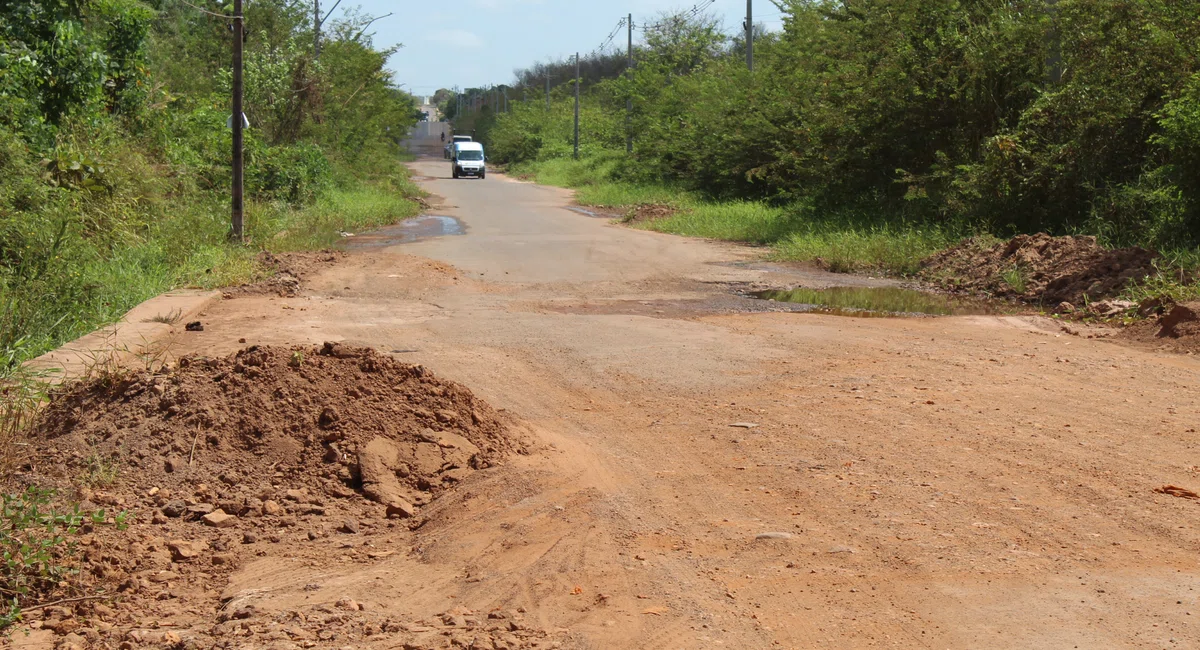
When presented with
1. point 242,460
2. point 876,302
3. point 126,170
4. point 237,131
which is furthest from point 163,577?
point 237,131

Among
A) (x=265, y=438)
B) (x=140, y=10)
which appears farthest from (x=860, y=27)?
(x=265, y=438)

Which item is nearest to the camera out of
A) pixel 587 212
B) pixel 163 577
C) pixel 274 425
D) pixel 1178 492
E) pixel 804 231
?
pixel 163 577

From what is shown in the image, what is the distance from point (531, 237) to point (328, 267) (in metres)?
7.06

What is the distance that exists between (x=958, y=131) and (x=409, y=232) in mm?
11188

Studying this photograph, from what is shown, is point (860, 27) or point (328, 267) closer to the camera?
point (328, 267)

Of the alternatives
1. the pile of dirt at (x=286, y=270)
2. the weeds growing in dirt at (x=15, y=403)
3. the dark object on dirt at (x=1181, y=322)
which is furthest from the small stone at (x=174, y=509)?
the dark object on dirt at (x=1181, y=322)

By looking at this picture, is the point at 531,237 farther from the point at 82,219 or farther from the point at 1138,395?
the point at 1138,395

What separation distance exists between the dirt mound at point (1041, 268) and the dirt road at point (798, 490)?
220 centimetres

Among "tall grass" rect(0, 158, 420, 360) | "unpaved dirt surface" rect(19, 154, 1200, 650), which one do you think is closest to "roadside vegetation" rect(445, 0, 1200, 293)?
"unpaved dirt surface" rect(19, 154, 1200, 650)

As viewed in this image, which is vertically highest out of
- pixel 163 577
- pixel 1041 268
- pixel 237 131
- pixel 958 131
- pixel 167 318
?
pixel 958 131

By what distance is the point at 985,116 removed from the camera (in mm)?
20172

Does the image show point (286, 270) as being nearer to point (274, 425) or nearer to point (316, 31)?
point (274, 425)

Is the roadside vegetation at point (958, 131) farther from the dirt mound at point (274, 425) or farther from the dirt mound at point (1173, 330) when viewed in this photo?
the dirt mound at point (274, 425)

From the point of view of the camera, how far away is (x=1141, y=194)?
610 inches
